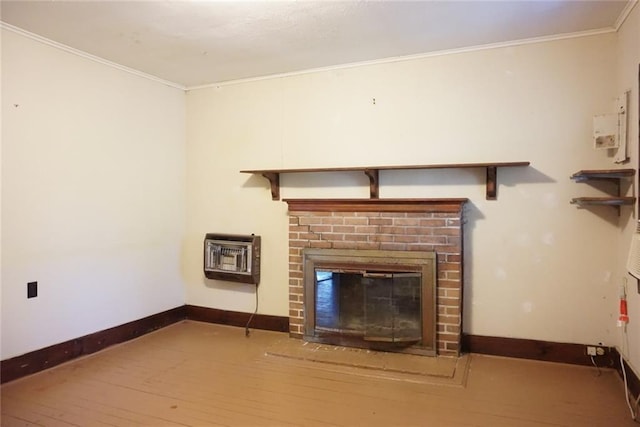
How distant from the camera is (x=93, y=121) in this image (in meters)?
3.30

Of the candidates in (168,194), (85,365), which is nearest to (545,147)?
(168,194)

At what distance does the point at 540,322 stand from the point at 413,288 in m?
0.94

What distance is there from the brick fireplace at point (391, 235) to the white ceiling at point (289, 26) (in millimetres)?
1176

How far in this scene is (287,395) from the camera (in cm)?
259

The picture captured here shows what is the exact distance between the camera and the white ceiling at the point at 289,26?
2467 mm

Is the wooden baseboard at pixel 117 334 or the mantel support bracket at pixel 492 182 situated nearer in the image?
the wooden baseboard at pixel 117 334

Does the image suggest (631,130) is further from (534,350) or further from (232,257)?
(232,257)

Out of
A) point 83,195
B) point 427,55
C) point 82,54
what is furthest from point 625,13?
point 83,195

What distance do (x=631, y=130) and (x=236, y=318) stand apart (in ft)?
11.3

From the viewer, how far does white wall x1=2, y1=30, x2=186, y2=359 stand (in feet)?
9.14

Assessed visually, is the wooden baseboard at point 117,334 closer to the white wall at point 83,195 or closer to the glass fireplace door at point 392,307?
the white wall at point 83,195

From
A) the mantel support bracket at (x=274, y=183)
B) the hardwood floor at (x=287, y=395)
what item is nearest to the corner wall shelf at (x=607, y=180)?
the hardwood floor at (x=287, y=395)

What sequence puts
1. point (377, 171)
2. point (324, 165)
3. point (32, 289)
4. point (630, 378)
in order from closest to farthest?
point (630, 378) < point (32, 289) < point (377, 171) < point (324, 165)

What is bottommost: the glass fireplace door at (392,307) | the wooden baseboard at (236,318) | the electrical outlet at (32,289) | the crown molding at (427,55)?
the wooden baseboard at (236,318)
